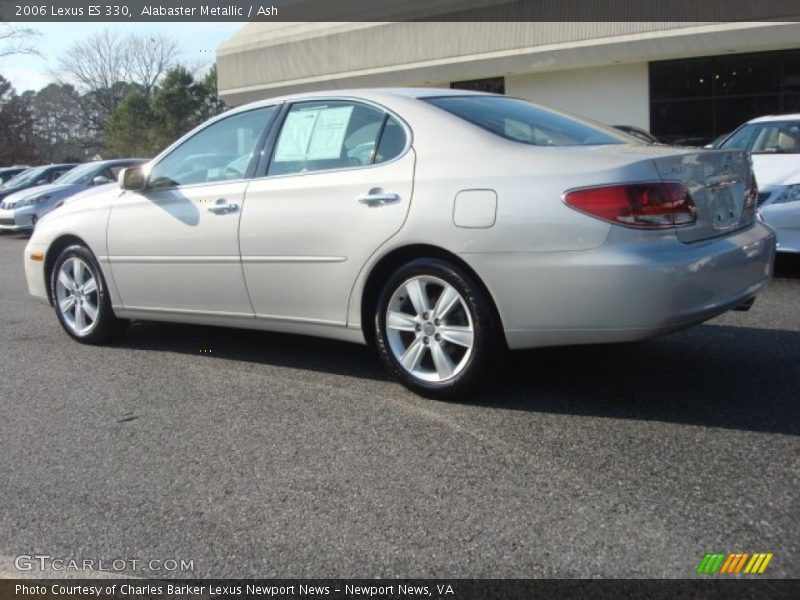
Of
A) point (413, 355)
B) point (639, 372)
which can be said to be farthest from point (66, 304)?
point (639, 372)

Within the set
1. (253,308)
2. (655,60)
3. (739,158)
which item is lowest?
(253,308)

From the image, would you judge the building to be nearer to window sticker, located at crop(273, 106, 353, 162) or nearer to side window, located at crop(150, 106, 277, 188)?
side window, located at crop(150, 106, 277, 188)

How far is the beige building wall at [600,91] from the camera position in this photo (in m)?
24.8

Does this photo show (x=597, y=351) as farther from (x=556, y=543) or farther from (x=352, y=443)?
(x=556, y=543)

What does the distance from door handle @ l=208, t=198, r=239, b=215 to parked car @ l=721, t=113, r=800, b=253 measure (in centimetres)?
473

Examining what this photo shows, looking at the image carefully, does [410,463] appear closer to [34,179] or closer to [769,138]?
[769,138]

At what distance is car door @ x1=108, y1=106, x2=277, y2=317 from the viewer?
5.04m

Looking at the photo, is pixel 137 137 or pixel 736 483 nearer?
pixel 736 483

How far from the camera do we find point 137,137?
5297 centimetres

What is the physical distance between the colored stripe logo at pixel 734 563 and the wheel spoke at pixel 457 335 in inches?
66.2

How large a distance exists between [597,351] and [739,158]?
1410 mm

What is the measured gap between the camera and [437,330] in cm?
425

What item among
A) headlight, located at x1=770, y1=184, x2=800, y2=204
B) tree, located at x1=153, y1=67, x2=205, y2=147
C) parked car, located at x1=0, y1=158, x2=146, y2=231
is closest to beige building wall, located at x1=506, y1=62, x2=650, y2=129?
parked car, located at x1=0, y1=158, x2=146, y2=231

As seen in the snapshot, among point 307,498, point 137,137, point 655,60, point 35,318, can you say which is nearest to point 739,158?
point 307,498
